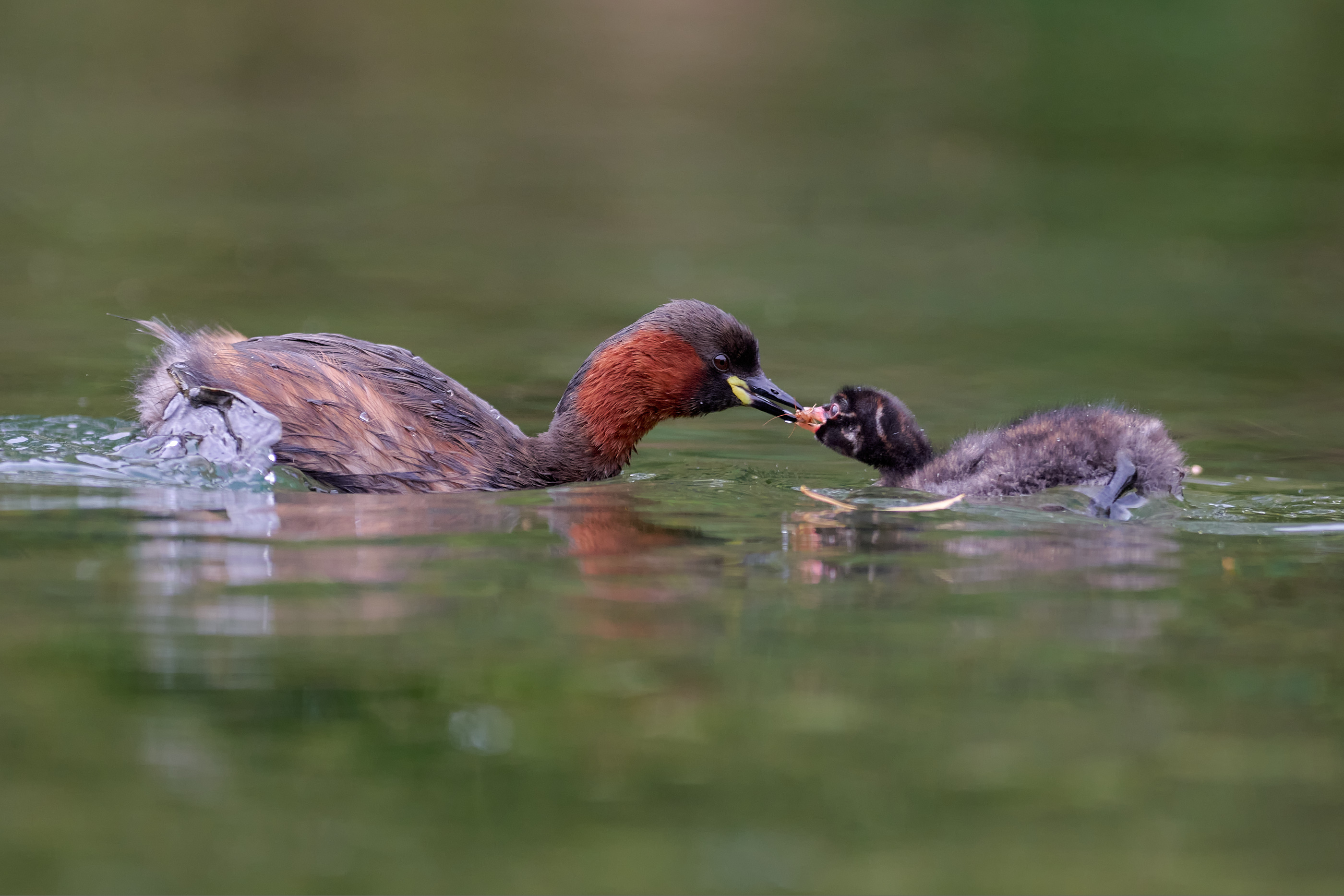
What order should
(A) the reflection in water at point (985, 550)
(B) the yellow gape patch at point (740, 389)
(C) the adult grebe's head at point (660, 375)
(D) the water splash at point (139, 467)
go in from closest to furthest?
1. (A) the reflection in water at point (985, 550)
2. (D) the water splash at point (139, 467)
3. (C) the adult grebe's head at point (660, 375)
4. (B) the yellow gape patch at point (740, 389)

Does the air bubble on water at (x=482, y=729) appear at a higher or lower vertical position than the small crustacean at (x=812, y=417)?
lower

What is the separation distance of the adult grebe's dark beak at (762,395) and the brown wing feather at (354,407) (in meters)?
1.06

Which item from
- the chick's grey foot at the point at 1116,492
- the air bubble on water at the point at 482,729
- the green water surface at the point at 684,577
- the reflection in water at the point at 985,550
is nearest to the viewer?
the green water surface at the point at 684,577

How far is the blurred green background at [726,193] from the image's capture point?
35.5 feet

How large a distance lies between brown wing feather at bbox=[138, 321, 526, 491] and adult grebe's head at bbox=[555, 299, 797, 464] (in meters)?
0.47

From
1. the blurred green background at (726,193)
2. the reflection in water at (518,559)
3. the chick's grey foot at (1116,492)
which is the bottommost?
the reflection in water at (518,559)

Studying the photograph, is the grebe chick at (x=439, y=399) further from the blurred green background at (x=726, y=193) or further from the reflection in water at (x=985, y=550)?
the blurred green background at (x=726, y=193)

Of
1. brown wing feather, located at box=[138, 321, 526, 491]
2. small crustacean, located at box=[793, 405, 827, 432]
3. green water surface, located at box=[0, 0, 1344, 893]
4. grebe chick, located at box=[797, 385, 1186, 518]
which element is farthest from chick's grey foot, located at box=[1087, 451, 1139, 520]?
brown wing feather, located at box=[138, 321, 526, 491]

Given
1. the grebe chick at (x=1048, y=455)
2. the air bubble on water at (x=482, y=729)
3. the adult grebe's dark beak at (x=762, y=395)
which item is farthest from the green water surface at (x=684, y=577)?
the adult grebe's dark beak at (x=762, y=395)

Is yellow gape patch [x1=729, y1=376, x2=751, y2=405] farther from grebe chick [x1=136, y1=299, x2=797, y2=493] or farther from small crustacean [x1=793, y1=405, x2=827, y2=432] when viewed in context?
small crustacean [x1=793, y1=405, x2=827, y2=432]

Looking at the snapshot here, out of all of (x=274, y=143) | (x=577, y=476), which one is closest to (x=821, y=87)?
(x=274, y=143)

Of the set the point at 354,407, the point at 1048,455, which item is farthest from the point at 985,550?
the point at 354,407

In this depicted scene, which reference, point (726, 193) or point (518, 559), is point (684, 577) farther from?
point (726, 193)

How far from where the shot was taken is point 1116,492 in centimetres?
711
